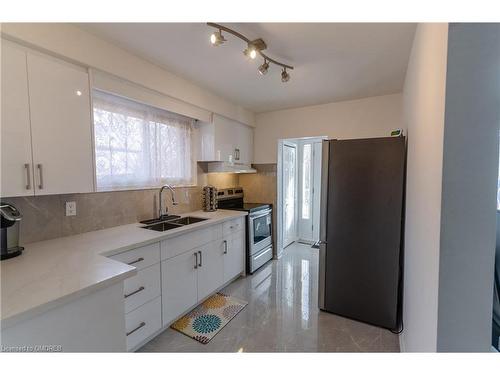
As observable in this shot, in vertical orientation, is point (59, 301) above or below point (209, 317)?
above

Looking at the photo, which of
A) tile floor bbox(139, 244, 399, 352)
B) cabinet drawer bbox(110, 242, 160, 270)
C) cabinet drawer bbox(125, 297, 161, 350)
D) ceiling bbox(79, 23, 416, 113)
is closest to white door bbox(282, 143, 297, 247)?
ceiling bbox(79, 23, 416, 113)

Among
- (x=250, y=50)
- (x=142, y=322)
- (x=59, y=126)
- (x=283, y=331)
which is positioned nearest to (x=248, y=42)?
Result: (x=250, y=50)

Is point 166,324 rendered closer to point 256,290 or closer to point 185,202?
point 256,290

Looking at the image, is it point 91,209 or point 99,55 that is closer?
point 99,55

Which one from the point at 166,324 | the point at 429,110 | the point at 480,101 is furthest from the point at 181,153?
the point at 480,101

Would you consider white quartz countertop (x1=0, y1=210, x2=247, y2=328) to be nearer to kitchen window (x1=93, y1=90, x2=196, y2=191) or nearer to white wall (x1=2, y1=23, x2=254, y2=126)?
kitchen window (x1=93, y1=90, x2=196, y2=191)

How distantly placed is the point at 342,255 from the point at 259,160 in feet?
6.95

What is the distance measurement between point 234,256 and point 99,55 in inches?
92.2

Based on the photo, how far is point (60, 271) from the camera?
1157 millimetres

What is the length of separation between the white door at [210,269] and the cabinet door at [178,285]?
0.09 m

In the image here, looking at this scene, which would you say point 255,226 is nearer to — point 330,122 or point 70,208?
point 330,122

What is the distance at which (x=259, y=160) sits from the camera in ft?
12.5

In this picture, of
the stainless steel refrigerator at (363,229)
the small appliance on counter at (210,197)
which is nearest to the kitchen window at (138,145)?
the small appliance on counter at (210,197)


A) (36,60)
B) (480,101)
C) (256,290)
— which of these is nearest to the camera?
(480,101)
